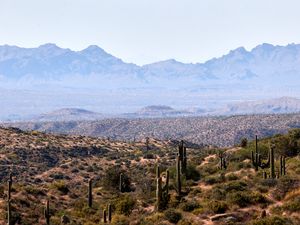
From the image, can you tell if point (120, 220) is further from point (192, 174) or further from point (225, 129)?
point (225, 129)

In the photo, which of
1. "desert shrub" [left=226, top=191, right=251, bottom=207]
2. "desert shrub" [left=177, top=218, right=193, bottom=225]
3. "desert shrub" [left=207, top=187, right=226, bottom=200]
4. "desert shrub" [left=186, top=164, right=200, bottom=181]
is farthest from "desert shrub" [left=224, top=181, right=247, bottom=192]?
"desert shrub" [left=186, top=164, right=200, bottom=181]

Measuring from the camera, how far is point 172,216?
91.1 ft

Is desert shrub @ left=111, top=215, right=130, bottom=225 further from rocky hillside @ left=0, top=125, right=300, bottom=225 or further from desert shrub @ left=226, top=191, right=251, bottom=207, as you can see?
desert shrub @ left=226, top=191, right=251, bottom=207

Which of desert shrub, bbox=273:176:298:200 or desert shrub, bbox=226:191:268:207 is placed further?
desert shrub, bbox=273:176:298:200

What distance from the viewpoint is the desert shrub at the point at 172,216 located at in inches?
1092

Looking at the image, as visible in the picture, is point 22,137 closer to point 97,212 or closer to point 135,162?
point 135,162

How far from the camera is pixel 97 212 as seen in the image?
33.2 m

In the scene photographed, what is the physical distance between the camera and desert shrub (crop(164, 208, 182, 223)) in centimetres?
2773

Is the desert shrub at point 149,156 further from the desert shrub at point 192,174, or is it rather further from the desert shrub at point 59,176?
the desert shrub at point 192,174

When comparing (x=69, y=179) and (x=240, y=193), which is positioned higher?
(x=240, y=193)

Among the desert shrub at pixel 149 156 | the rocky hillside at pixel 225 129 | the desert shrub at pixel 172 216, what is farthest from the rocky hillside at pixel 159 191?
the rocky hillside at pixel 225 129

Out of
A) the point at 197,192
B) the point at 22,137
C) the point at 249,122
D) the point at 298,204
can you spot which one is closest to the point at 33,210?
the point at 197,192

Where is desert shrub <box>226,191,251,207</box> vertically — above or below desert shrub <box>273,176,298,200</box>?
below

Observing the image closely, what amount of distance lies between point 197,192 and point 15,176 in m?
26.5
